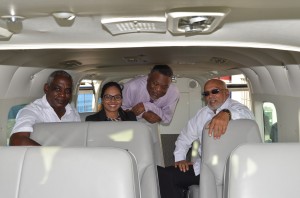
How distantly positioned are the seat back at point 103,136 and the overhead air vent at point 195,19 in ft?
3.20

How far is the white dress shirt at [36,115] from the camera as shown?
2.95 metres

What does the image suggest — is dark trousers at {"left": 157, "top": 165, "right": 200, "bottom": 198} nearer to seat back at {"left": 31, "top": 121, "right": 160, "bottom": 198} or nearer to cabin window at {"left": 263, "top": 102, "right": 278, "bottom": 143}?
seat back at {"left": 31, "top": 121, "right": 160, "bottom": 198}

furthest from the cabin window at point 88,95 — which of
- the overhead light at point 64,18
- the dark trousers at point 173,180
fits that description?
the overhead light at point 64,18

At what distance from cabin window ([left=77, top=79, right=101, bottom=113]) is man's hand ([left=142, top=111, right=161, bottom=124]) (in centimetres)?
251

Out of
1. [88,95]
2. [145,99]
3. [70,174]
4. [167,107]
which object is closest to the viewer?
[70,174]

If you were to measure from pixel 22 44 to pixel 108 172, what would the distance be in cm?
120

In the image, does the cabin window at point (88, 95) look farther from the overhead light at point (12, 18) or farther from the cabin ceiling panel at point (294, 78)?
the overhead light at point (12, 18)

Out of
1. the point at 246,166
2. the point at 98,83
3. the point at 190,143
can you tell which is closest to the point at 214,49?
the point at 190,143

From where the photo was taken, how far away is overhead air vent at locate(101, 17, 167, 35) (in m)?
1.92

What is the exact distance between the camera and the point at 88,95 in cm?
723

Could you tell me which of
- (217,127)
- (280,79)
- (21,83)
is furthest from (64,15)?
(280,79)

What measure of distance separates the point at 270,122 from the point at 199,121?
5.17 ft

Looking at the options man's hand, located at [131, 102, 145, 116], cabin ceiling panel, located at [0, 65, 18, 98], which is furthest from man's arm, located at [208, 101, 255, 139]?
cabin ceiling panel, located at [0, 65, 18, 98]

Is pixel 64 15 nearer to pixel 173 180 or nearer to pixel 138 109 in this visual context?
pixel 173 180
